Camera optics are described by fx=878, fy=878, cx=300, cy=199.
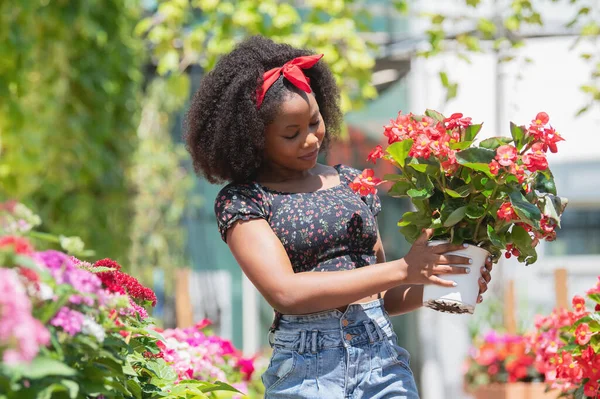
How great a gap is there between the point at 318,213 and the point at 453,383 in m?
4.63

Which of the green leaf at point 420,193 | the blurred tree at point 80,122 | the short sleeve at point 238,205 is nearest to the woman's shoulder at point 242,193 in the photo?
the short sleeve at point 238,205

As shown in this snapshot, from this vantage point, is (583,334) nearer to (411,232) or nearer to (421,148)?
(411,232)

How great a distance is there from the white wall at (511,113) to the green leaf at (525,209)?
Answer: 3.78 metres

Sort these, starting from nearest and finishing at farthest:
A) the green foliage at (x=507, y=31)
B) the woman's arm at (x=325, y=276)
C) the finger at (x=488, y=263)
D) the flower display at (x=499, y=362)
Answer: the woman's arm at (x=325, y=276)
the finger at (x=488, y=263)
the green foliage at (x=507, y=31)
the flower display at (x=499, y=362)

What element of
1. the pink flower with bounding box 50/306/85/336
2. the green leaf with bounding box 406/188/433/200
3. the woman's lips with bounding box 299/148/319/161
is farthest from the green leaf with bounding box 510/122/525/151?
the pink flower with bounding box 50/306/85/336

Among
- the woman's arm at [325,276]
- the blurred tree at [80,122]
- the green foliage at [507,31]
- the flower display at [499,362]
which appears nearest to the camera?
the woman's arm at [325,276]

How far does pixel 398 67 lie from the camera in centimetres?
555

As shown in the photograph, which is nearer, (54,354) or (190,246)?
(54,354)

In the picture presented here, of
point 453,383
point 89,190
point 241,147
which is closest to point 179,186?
point 89,190

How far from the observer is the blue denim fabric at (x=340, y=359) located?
1.79 m

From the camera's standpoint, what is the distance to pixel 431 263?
1670mm

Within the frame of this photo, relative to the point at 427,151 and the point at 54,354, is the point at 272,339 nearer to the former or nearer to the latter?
the point at 427,151

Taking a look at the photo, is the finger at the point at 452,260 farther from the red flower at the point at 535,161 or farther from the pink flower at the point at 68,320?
the pink flower at the point at 68,320

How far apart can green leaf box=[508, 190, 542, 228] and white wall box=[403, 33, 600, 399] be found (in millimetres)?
3779
